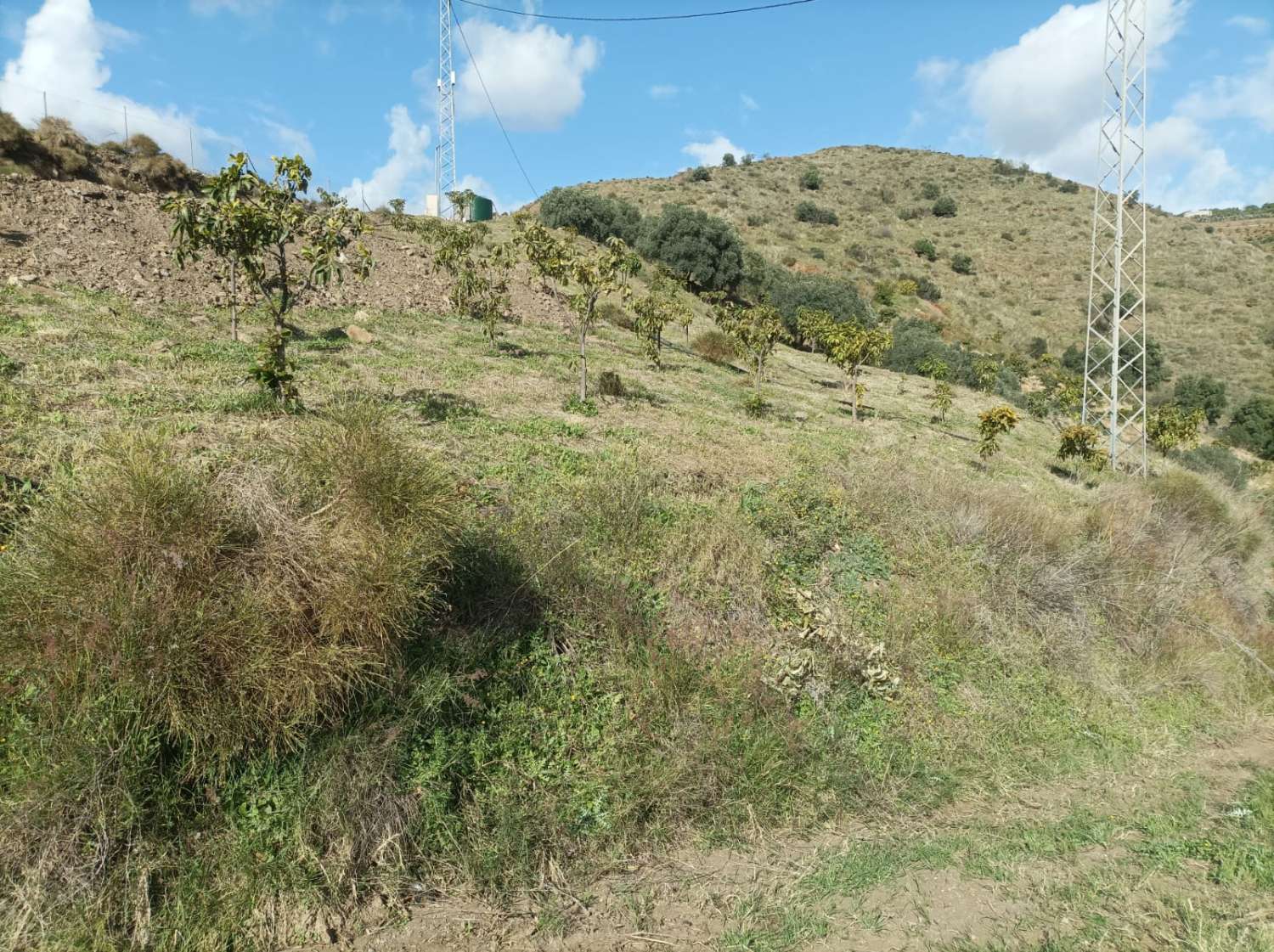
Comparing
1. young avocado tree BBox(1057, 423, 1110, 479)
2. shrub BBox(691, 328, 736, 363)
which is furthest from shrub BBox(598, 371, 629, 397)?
young avocado tree BBox(1057, 423, 1110, 479)

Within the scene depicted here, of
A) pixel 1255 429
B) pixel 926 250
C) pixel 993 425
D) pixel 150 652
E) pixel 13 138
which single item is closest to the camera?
pixel 150 652

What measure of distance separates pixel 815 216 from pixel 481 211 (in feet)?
96.6

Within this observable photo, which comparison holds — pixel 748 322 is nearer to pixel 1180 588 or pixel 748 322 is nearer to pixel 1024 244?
pixel 1180 588

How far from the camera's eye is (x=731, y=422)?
13.8m

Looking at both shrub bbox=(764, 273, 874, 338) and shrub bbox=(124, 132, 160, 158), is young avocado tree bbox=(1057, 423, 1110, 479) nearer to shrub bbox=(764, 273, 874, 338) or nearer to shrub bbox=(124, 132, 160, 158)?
shrub bbox=(764, 273, 874, 338)

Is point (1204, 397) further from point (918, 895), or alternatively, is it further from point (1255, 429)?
point (918, 895)

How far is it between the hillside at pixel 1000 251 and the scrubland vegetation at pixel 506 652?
35.3 metres

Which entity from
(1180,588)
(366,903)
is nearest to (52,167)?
(366,903)

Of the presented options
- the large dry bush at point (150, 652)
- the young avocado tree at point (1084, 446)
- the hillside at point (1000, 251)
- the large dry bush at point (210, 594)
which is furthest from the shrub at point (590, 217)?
the large dry bush at point (150, 652)

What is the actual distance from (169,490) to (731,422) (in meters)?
10.8

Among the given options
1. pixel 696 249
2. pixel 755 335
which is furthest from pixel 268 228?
pixel 696 249

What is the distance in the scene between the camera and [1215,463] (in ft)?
78.1

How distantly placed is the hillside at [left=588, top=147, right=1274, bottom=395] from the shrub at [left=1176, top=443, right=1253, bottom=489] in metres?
13.6

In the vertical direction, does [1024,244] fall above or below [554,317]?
above
